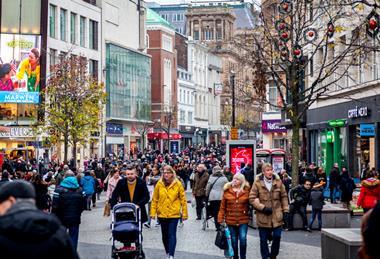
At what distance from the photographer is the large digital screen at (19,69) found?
63.6m

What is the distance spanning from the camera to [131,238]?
556 inches

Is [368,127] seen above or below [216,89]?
below

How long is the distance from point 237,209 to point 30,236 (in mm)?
9204

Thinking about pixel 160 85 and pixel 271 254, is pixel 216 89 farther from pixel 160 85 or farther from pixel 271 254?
pixel 271 254

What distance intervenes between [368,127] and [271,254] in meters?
23.8

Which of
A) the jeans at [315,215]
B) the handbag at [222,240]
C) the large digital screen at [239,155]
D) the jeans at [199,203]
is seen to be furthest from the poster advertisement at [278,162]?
the handbag at [222,240]

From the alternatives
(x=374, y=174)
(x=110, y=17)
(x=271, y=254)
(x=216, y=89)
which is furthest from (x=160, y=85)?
(x=271, y=254)

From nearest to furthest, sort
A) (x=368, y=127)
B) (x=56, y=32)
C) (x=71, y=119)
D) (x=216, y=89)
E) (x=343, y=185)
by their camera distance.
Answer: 1. (x=343, y=185)
2. (x=368, y=127)
3. (x=71, y=119)
4. (x=56, y=32)
5. (x=216, y=89)

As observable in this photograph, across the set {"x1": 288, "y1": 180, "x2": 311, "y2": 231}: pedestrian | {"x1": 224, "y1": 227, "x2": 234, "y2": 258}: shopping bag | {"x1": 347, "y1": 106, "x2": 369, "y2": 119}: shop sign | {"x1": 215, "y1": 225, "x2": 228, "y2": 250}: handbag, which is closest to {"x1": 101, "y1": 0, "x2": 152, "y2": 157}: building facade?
{"x1": 347, "y1": 106, "x2": 369, "y2": 119}: shop sign

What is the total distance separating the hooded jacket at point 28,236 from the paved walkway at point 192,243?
10865mm

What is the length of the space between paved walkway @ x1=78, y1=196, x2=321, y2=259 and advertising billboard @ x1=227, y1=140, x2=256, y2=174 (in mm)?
6504

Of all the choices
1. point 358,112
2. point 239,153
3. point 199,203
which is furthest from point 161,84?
point 199,203

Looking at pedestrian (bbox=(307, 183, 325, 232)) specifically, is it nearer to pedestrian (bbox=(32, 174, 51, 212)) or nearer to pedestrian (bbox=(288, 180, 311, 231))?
pedestrian (bbox=(288, 180, 311, 231))

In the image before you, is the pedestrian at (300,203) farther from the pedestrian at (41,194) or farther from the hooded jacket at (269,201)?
the hooded jacket at (269,201)
